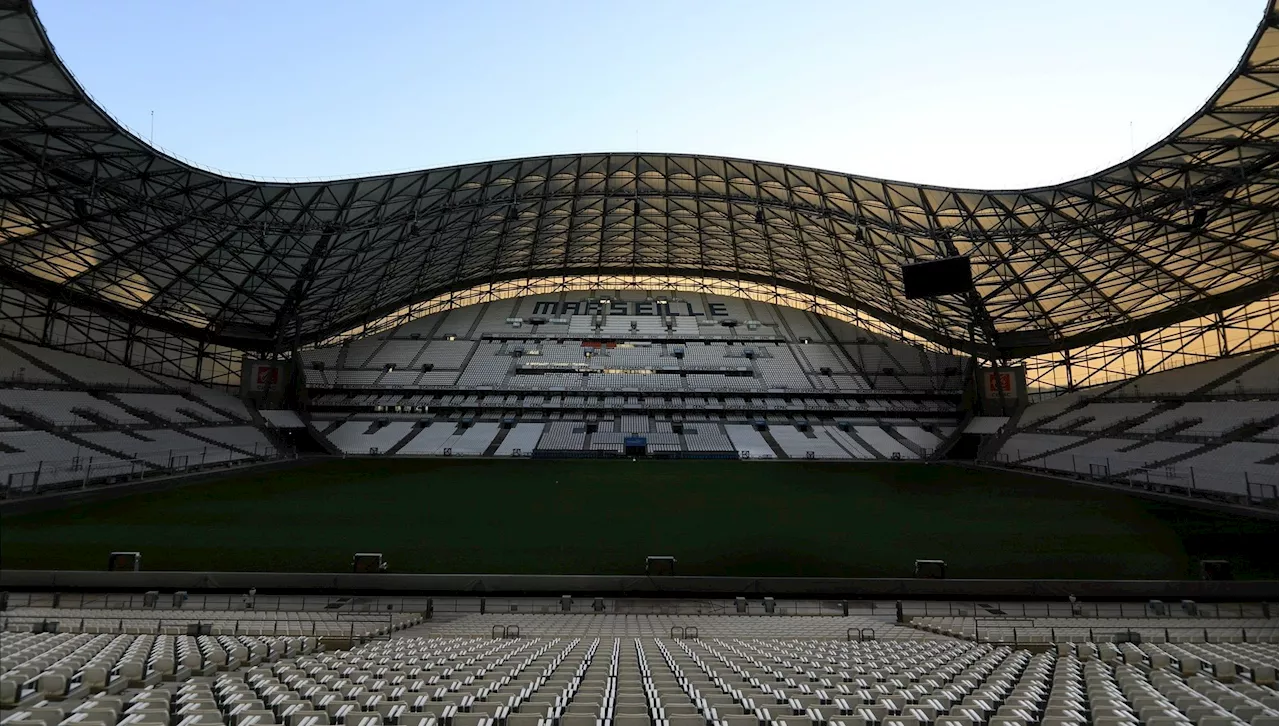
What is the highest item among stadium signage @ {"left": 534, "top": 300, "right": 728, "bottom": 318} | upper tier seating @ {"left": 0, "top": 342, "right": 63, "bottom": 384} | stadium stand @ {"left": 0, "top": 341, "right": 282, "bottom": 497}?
stadium signage @ {"left": 534, "top": 300, "right": 728, "bottom": 318}

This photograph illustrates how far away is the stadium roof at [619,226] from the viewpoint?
26281mm

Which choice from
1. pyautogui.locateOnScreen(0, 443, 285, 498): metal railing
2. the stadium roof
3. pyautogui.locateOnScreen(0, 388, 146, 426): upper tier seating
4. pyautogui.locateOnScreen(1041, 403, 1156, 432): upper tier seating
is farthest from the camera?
pyautogui.locateOnScreen(1041, 403, 1156, 432): upper tier seating

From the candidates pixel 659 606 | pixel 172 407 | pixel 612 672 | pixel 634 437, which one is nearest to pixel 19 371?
pixel 172 407

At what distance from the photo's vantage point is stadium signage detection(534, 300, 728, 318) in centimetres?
7075

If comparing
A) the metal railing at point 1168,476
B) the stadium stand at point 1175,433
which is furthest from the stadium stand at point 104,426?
the stadium stand at point 1175,433

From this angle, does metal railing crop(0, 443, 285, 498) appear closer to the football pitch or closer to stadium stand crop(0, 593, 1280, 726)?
the football pitch

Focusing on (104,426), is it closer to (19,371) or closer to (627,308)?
(19,371)

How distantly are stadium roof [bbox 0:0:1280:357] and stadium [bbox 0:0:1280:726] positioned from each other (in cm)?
29

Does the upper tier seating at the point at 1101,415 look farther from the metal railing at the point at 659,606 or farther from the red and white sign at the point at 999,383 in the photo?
the metal railing at the point at 659,606

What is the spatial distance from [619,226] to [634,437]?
1834 cm

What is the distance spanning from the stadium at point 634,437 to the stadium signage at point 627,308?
0.54m

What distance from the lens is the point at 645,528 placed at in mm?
25250

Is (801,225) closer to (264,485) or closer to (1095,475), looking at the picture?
(1095,475)

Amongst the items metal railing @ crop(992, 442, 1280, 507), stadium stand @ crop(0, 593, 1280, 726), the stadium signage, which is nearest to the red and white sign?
metal railing @ crop(992, 442, 1280, 507)
